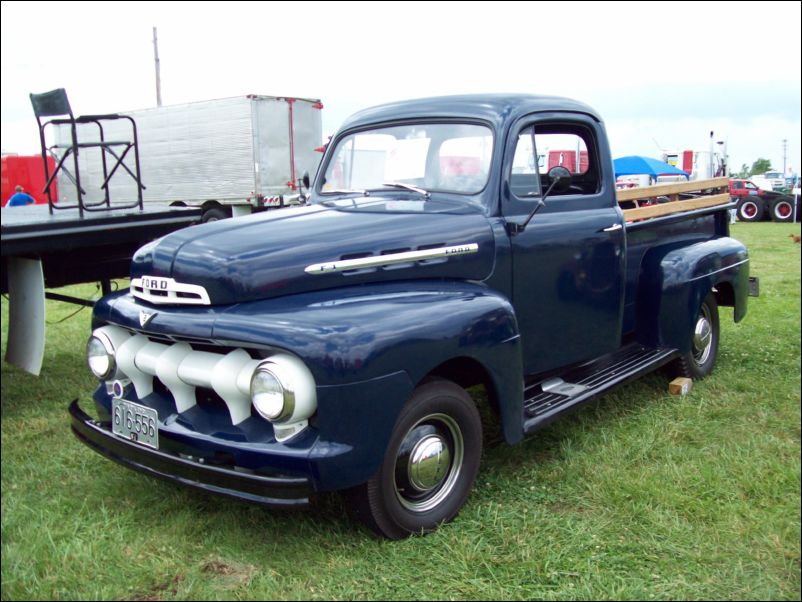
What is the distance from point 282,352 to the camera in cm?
291

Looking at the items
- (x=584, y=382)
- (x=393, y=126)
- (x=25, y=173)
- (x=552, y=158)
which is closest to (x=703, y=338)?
(x=584, y=382)

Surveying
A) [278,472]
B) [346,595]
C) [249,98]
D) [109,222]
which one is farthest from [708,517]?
[249,98]

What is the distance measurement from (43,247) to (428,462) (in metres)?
2.48

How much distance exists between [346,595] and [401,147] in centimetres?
245

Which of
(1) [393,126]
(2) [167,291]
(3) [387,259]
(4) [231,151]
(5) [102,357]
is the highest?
(4) [231,151]

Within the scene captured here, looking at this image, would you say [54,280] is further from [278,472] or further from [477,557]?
[477,557]

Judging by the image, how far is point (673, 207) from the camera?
5.39 m

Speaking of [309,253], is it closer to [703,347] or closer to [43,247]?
[43,247]

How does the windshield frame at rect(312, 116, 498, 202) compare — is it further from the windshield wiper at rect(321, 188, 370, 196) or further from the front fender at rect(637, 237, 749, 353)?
the front fender at rect(637, 237, 749, 353)

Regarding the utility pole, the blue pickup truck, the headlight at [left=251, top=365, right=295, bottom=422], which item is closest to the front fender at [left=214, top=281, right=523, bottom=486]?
the blue pickup truck

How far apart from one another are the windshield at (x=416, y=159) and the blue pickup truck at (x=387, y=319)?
0.04 ft

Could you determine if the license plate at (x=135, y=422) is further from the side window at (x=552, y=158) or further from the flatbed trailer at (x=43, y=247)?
the side window at (x=552, y=158)

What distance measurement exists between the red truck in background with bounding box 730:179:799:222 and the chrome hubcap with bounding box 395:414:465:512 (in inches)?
852

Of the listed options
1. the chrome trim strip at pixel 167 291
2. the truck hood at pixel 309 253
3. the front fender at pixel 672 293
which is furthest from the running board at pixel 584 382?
the chrome trim strip at pixel 167 291
